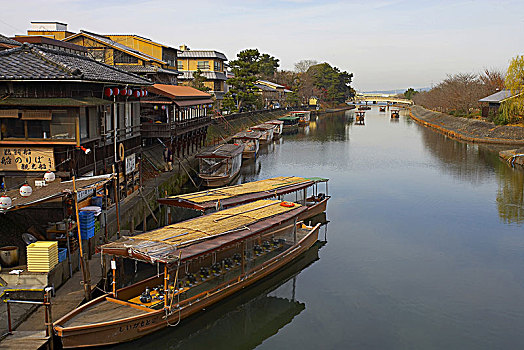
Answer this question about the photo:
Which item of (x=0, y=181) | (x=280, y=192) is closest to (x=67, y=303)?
(x=0, y=181)

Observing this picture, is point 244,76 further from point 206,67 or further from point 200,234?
point 200,234

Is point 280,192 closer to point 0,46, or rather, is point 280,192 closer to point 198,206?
point 198,206

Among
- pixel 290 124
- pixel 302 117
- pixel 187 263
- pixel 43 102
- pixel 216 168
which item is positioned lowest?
pixel 187 263

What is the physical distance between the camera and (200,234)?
15.7m

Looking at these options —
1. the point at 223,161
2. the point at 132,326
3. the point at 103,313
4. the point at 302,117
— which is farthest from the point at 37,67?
the point at 302,117

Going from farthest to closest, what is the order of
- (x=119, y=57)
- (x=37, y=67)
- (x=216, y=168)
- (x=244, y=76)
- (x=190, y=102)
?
1. (x=244, y=76)
2. (x=119, y=57)
3. (x=190, y=102)
4. (x=216, y=168)
5. (x=37, y=67)

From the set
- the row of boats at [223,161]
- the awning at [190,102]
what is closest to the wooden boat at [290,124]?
the row of boats at [223,161]

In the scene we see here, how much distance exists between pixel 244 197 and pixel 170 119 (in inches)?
494

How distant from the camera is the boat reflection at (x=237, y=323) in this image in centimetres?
1425

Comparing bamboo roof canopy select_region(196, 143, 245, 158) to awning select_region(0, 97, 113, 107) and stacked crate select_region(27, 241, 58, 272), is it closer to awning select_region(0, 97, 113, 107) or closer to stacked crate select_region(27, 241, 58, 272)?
awning select_region(0, 97, 113, 107)

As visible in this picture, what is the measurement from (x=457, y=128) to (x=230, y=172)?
49.4 metres

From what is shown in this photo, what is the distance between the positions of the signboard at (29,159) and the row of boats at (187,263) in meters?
4.18

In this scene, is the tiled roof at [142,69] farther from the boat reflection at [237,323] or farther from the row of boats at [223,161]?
the boat reflection at [237,323]

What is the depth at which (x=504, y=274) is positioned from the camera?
19.7 metres
